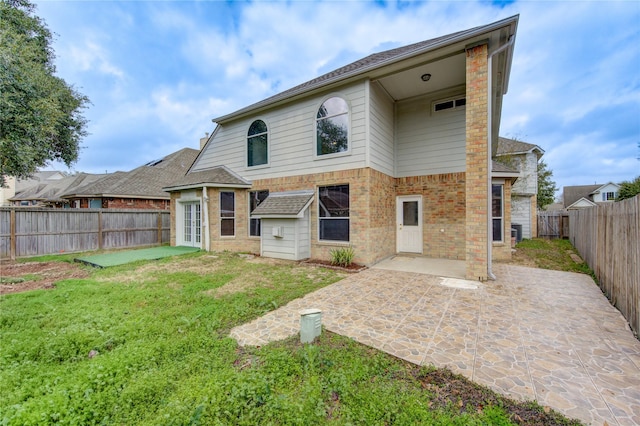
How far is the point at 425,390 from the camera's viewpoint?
2.35m

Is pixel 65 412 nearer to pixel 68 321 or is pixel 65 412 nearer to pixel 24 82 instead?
pixel 68 321

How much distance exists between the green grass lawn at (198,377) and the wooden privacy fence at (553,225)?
18.2 meters

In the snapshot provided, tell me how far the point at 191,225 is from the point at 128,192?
726 centimetres

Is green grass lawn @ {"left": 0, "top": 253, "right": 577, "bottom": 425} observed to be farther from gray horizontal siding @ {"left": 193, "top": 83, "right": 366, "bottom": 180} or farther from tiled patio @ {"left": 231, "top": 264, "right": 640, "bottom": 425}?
gray horizontal siding @ {"left": 193, "top": 83, "right": 366, "bottom": 180}

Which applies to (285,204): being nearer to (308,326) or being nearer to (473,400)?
(308,326)

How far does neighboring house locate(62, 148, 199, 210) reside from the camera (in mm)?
14734

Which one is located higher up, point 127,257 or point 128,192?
point 128,192

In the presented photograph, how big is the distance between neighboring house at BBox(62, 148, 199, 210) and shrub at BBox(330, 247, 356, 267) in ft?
45.9

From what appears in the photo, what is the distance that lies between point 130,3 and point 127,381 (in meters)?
12.2

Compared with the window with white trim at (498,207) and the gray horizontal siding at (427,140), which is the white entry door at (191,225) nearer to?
the gray horizontal siding at (427,140)

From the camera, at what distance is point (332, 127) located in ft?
26.7

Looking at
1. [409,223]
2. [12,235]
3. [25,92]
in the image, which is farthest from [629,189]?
[12,235]

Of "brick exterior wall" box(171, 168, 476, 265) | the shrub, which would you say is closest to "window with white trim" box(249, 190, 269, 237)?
"brick exterior wall" box(171, 168, 476, 265)

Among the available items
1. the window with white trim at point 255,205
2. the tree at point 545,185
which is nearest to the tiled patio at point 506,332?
the window with white trim at point 255,205
